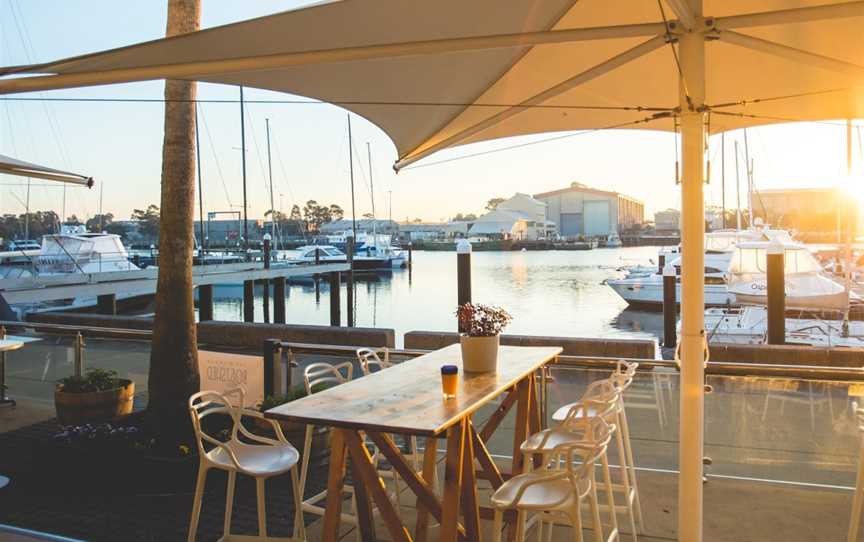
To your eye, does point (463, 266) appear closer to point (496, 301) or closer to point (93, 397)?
point (93, 397)

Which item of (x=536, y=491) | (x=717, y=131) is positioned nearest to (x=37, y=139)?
(x=717, y=131)

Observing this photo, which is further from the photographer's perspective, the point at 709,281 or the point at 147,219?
the point at 147,219

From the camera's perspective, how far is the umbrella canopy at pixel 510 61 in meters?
2.91

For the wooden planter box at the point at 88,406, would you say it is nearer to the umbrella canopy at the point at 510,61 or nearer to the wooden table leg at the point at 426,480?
the umbrella canopy at the point at 510,61

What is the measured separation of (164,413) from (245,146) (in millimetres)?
28204

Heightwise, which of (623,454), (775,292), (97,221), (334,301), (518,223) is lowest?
(334,301)

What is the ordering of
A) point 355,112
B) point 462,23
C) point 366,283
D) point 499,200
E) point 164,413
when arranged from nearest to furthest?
point 462,23 → point 355,112 → point 164,413 → point 366,283 → point 499,200

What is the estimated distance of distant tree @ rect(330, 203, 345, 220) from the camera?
91.2 metres

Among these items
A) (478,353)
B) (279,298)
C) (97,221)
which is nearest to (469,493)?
(478,353)

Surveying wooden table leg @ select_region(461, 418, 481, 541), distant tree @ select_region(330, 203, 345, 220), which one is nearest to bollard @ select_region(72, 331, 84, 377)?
wooden table leg @ select_region(461, 418, 481, 541)

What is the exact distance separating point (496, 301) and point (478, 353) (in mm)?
31516

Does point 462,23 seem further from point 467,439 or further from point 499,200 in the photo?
point 499,200

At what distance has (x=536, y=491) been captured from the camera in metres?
2.93

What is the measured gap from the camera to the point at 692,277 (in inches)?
128
